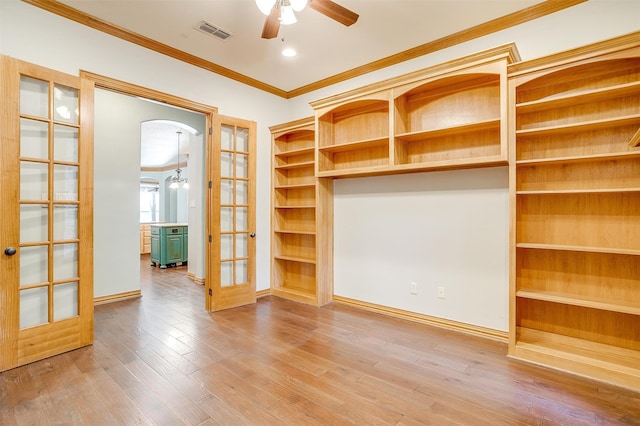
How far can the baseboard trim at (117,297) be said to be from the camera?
4.30 m

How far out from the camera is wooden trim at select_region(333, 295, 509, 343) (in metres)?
3.01

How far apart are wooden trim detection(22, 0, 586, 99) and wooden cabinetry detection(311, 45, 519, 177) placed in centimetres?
51

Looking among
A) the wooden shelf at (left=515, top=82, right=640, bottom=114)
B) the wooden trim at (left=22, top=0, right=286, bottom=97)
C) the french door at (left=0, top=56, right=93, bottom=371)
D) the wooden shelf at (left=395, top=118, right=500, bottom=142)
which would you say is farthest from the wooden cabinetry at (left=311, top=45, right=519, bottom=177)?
the french door at (left=0, top=56, right=93, bottom=371)

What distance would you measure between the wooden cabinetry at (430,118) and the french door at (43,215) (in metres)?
2.55

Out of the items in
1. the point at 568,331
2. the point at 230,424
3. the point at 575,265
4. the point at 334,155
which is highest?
the point at 334,155

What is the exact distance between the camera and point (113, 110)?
4.50 m

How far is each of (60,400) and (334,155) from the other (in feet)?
11.7

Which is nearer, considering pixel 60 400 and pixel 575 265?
pixel 60 400

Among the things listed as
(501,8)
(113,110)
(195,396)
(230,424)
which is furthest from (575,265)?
(113,110)

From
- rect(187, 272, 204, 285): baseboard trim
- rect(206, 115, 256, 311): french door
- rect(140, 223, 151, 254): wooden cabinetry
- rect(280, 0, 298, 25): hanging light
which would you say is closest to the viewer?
rect(280, 0, 298, 25): hanging light

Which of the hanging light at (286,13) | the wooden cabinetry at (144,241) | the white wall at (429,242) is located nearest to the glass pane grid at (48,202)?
the hanging light at (286,13)

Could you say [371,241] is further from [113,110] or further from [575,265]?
[113,110]

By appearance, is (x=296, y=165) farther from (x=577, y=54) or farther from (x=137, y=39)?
(x=577, y=54)

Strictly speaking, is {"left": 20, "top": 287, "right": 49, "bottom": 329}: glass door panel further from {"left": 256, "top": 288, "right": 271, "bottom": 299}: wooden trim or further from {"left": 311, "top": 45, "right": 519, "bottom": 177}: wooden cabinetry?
{"left": 311, "top": 45, "right": 519, "bottom": 177}: wooden cabinetry
